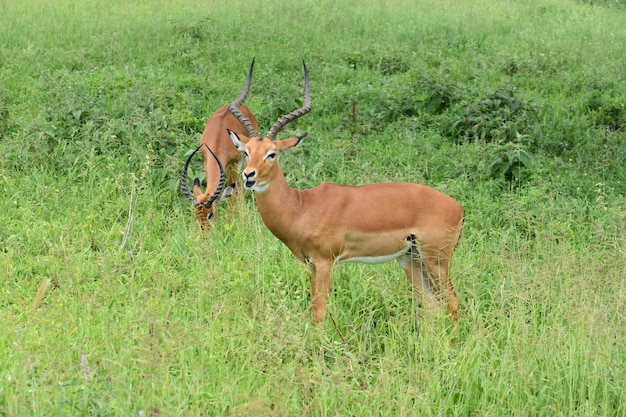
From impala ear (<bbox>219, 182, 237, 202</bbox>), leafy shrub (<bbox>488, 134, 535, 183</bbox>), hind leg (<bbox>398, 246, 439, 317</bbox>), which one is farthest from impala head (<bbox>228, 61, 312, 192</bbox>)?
leafy shrub (<bbox>488, 134, 535, 183</bbox>)

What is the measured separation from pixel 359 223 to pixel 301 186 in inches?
90.1

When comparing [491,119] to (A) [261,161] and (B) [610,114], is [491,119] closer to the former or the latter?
(B) [610,114]

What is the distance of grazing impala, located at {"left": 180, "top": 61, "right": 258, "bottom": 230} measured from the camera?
6.20m

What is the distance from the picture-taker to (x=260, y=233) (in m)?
5.88

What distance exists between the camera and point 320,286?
4.75 meters

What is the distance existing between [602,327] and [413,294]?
108 centimetres

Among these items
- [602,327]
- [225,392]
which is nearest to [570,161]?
[602,327]

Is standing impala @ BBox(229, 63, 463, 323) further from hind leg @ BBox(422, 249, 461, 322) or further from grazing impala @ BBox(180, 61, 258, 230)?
grazing impala @ BBox(180, 61, 258, 230)

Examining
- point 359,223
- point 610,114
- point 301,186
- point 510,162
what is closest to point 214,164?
point 301,186

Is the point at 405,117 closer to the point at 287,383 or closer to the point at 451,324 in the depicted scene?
the point at 451,324

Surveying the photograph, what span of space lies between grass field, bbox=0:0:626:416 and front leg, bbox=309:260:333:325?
80 mm

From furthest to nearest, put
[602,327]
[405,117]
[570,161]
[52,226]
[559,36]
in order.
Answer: [559,36] → [405,117] → [570,161] → [52,226] → [602,327]

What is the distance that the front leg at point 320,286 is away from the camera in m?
4.67

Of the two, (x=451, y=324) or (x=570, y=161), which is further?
(x=570, y=161)
